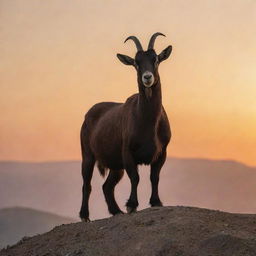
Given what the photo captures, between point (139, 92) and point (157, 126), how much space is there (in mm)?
775

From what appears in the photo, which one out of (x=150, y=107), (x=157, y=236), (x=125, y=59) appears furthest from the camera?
(x=125, y=59)

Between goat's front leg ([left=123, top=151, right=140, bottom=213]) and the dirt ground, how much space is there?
0.45 metres

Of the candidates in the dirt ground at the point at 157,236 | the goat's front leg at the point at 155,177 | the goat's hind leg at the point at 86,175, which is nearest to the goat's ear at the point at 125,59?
the goat's front leg at the point at 155,177

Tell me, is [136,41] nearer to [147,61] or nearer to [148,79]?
[147,61]

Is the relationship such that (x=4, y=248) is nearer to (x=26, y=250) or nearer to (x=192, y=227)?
(x=26, y=250)

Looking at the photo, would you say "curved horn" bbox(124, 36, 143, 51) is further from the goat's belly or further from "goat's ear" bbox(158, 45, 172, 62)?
the goat's belly

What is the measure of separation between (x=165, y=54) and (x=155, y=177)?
100 inches

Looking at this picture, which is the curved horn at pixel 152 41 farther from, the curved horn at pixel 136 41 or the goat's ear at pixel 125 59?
the goat's ear at pixel 125 59

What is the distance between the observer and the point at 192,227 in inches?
456

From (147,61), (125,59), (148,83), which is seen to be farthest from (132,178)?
(125,59)

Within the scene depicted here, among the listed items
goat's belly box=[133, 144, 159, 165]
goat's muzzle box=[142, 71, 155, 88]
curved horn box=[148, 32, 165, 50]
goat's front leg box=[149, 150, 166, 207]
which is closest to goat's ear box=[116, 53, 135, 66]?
curved horn box=[148, 32, 165, 50]

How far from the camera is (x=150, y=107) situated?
13.8 metres

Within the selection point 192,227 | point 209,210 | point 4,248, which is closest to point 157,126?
point 209,210

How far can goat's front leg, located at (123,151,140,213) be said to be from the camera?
13.4 meters
